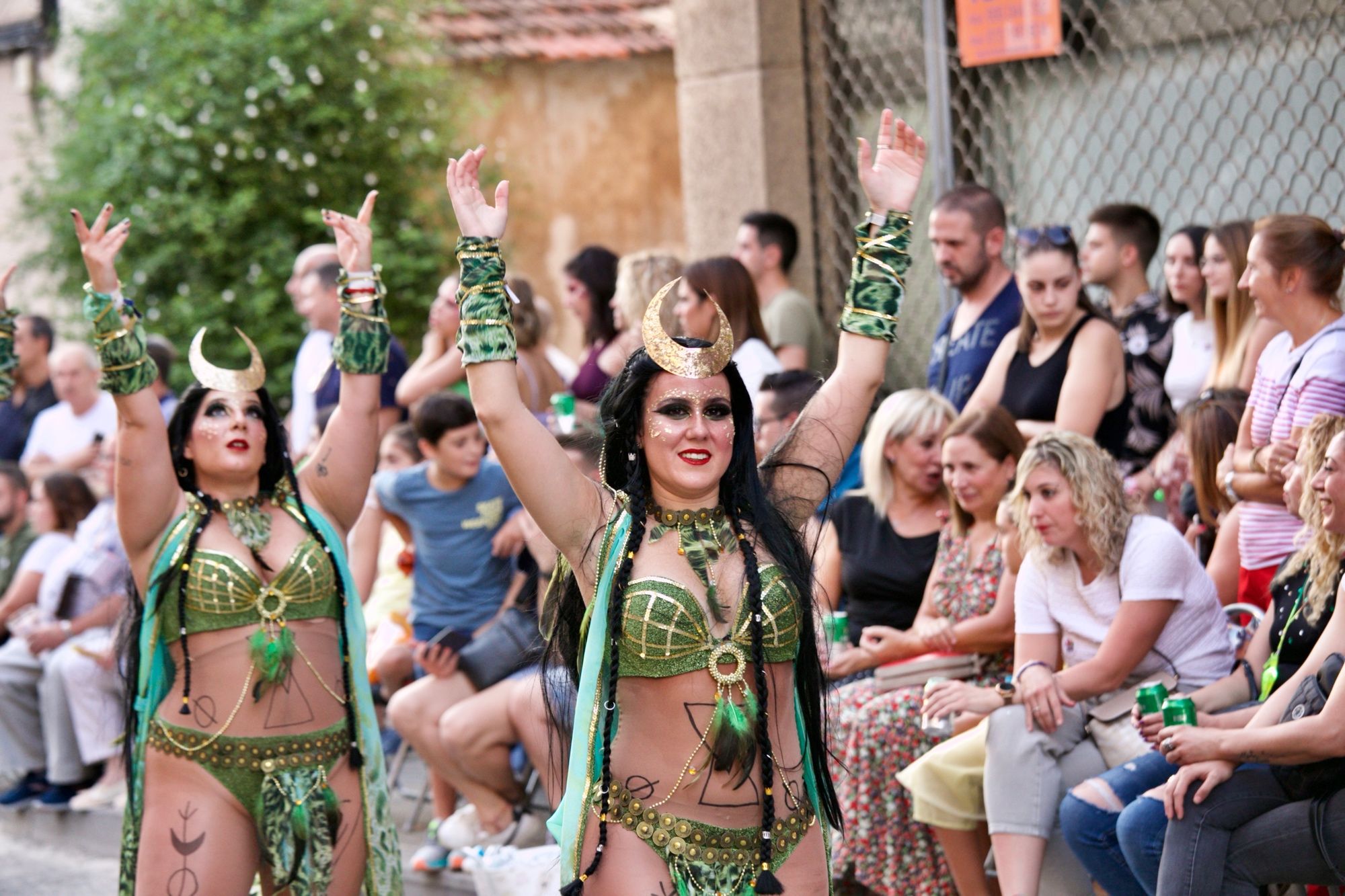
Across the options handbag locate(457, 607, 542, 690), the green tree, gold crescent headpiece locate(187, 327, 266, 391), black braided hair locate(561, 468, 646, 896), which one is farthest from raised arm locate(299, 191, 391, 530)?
the green tree

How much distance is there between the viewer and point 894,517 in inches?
237

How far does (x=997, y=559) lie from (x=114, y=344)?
9.39 ft

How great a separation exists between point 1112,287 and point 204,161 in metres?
7.19

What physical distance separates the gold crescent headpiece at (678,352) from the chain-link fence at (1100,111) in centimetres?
384

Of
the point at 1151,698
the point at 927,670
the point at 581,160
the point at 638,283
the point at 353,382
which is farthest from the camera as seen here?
the point at 581,160

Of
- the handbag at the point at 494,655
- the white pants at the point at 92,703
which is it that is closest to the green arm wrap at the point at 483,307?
the handbag at the point at 494,655

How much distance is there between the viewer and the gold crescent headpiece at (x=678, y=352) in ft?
11.6

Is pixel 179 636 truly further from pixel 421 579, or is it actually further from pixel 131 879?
pixel 421 579

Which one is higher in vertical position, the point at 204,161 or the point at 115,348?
the point at 204,161

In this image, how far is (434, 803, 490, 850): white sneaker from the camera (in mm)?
6477

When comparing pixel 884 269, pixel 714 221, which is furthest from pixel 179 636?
pixel 714 221

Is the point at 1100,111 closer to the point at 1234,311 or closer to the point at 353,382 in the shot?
the point at 1234,311

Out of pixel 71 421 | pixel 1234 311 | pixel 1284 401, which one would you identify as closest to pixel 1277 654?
pixel 1284 401

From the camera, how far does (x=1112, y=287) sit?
6625mm
